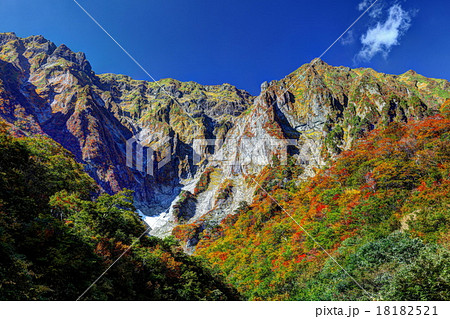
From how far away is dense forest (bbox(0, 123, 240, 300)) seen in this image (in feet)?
33.3

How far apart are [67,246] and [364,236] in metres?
30.7

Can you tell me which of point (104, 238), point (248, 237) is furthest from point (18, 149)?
point (248, 237)

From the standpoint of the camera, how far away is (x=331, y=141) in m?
99.9

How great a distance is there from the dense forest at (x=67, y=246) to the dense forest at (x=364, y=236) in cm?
1261

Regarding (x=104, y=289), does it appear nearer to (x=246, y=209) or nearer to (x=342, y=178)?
(x=342, y=178)

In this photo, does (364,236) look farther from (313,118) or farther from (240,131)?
(240,131)

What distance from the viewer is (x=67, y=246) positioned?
39.5 ft
